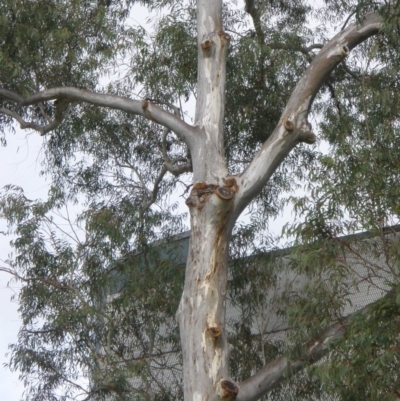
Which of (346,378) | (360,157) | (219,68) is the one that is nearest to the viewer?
(346,378)

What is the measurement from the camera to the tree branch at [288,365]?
26.5 feet

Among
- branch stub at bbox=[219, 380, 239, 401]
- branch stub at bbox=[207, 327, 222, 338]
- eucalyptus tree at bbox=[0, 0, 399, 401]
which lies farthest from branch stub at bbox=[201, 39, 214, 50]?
branch stub at bbox=[219, 380, 239, 401]

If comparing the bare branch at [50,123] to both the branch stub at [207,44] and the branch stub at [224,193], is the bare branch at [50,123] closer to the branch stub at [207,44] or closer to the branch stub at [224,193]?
the branch stub at [207,44]

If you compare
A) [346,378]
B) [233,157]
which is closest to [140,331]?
[233,157]

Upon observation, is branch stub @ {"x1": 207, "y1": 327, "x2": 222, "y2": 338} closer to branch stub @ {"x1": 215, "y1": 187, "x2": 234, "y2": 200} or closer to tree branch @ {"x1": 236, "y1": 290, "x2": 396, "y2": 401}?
tree branch @ {"x1": 236, "y1": 290, "x2": 396, "y2": 401}

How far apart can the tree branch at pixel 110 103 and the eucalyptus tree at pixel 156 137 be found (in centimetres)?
2

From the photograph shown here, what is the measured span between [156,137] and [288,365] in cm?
428

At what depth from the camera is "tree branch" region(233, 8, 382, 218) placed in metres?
8.80

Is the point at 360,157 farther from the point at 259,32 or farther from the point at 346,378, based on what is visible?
the point at 259,32

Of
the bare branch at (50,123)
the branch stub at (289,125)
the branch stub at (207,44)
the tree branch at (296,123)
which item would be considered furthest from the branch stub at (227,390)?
the bare branch at (50,123)

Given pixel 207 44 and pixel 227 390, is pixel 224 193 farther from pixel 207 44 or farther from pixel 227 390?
pixel 207 44

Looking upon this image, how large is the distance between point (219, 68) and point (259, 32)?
1.57 metres

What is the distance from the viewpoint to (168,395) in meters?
10.2

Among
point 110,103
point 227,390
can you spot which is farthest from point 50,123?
point 227,390
